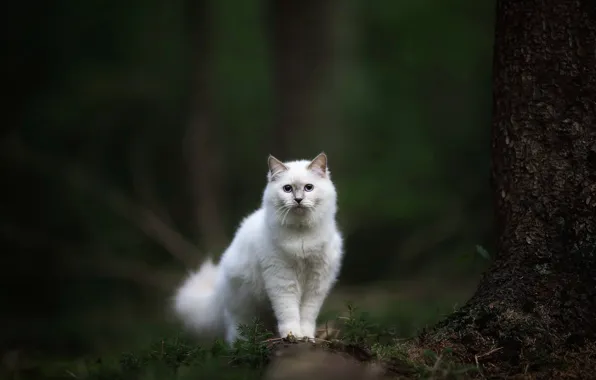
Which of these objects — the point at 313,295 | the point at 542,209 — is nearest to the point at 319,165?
the point at 313,295

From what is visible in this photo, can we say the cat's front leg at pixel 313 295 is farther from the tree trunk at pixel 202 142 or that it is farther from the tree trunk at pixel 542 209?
the tree trunk at pixel 202 142

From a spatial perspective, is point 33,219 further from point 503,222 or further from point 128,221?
point 503,222

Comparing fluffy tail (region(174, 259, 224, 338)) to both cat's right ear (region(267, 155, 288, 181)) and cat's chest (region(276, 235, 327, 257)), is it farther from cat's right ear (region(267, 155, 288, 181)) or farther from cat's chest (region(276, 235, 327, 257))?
cat's right ear (region(267, 155, 288, 181))

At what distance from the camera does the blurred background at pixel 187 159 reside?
9.29m

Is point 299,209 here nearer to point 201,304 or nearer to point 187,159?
point 201,304

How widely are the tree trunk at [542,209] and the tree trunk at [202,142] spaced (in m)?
7.20

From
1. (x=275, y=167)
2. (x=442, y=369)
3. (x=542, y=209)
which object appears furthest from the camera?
(x=275, y=167)

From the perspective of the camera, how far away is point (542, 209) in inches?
148

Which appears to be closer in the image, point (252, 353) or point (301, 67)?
point (252, 353)

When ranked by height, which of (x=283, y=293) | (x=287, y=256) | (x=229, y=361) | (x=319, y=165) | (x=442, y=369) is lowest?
(x=442, y=369)

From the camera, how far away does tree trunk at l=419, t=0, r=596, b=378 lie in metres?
3.52

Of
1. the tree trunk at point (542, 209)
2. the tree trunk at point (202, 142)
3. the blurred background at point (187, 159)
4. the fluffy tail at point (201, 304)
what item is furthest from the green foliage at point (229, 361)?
the tree trunk at point (202, 142)

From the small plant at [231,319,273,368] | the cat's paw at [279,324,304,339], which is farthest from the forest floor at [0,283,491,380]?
the cat's paw at [279,324,304,339]

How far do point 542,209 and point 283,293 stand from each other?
1.61 m
